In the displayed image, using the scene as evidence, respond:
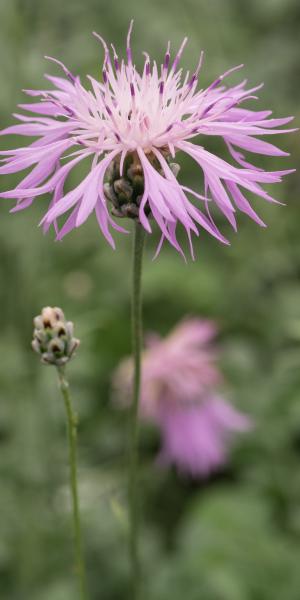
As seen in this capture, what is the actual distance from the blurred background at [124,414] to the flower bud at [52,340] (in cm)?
57

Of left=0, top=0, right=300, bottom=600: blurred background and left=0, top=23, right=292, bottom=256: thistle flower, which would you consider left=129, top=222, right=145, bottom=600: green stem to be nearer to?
left=0, top=23, right=292, bottom=256: thistle flower

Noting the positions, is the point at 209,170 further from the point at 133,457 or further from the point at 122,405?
the point at 122,405

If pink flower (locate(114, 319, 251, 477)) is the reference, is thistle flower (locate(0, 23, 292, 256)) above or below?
above

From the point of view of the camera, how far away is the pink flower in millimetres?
2818

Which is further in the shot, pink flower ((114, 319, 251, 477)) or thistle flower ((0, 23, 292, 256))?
pink flower ((114, 319, 251, 477))

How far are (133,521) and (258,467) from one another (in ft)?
3.81

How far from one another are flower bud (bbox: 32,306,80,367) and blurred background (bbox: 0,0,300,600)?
1.87 feet

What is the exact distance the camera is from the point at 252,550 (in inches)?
97.8

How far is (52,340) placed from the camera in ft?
5.04

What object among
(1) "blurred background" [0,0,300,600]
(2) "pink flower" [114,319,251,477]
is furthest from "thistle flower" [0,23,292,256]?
(2) "pink flower" [114,319,251,477]

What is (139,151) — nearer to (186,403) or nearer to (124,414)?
(186,403)

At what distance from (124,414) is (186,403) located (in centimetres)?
27

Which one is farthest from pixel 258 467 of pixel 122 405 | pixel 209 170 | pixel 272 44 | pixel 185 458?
pixel 272 44

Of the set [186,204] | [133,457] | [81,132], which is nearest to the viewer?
[186,204]
